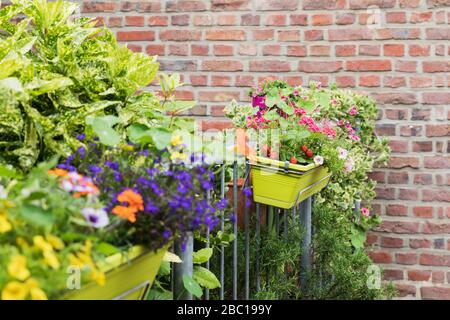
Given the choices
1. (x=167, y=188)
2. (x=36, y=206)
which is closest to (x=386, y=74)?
(x=167, y=188)

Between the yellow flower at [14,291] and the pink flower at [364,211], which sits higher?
the yellow flower at [14,291]

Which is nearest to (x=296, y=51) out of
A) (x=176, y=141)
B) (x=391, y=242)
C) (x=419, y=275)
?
(x=391, y=242)

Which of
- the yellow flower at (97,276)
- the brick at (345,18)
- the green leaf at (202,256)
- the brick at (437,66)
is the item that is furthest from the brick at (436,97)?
the yellow flower at (97,276)

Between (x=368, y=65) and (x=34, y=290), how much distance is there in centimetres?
275

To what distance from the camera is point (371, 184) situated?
3309 millimetres

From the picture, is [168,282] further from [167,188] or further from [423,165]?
[423,165]

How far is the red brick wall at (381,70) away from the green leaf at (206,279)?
1.80m

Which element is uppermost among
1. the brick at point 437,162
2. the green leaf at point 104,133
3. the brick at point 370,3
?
the brick at point 370,3

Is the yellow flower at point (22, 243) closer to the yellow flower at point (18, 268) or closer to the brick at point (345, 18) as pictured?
the yellow flower at point (18, 268)

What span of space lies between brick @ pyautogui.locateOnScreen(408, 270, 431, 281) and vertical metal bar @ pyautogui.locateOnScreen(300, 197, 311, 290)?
125 cm

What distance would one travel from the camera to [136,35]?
143 inches

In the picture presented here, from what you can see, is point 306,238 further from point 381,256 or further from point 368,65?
point 368,65

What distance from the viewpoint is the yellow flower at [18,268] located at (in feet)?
3.17
